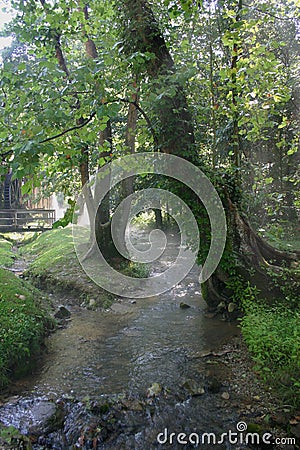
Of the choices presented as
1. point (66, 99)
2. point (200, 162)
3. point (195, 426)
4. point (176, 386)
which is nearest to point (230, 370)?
point (176, 386)

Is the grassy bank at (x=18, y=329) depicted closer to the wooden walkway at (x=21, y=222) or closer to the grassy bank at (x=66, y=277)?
the grassy bank at (x=66, y=277)

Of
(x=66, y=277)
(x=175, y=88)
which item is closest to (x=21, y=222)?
(x=66, y=277)

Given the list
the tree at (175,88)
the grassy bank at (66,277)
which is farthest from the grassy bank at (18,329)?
the tree at (175,88)

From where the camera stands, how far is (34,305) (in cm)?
652

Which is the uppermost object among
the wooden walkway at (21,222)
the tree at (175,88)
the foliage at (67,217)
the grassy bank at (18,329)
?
the tree at (175,88)

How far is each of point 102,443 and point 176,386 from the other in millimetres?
1305

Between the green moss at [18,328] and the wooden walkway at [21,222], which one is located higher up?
the wooden walkway at [21,222]

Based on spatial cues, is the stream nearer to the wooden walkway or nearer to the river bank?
the river bank

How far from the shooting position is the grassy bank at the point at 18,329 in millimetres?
4824

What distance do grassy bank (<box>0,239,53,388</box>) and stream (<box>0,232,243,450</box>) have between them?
22cm

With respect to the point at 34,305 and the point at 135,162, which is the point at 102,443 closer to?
the point at 34,305

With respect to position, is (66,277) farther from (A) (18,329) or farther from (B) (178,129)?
(B) (178,129)

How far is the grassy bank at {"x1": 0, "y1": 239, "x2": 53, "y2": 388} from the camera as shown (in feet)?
15.8

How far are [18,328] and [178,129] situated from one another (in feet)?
14.6
